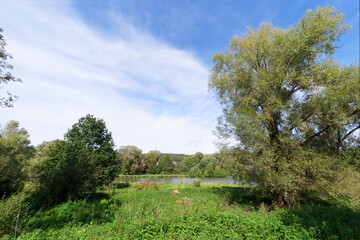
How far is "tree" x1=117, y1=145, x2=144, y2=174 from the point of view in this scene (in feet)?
156

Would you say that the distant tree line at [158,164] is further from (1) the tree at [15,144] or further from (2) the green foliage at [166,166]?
(1) the tree at [15,144]

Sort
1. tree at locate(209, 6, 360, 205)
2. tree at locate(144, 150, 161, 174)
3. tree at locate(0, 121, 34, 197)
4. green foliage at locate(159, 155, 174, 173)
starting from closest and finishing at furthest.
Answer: tree at locate(209, 6, 360, 205) → tree at locate(0, 121, 34, 197) → tree at locate(144, 150, 161, 174) → green foliage at locate(159, 155, 174, 173)

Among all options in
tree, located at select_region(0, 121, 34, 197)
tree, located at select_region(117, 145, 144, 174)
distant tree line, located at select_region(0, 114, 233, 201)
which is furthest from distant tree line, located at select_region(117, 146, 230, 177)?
distant tree line, located at select_region(0, 114, 233, 201)

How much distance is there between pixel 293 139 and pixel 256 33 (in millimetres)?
8187

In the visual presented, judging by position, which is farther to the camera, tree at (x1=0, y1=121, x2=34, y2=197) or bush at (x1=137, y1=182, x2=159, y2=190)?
tree at (x1=0, y1=121, x2=34, y2=197)

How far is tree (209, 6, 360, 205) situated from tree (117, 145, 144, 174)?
1704 inches

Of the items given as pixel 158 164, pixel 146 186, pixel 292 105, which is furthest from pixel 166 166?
pixel 292 105

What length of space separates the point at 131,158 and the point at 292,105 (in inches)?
1848

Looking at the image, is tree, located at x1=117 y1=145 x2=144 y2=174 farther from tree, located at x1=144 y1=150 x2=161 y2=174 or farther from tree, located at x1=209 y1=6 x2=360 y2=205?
tree, located at x1=209 y1=6 x2=360 y2=205

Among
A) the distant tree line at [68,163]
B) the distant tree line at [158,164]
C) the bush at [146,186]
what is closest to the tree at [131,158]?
the distant tree line at [158,164]

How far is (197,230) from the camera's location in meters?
4.95

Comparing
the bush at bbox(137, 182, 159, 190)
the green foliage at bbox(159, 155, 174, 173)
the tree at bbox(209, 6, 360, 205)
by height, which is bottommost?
the bush at bbox(137, 182, 159, 190)

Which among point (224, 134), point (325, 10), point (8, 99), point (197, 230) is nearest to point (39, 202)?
point (8, 99)

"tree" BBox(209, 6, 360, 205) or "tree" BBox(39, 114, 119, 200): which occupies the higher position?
"tree" BBox(209, 6, 360, 205)
